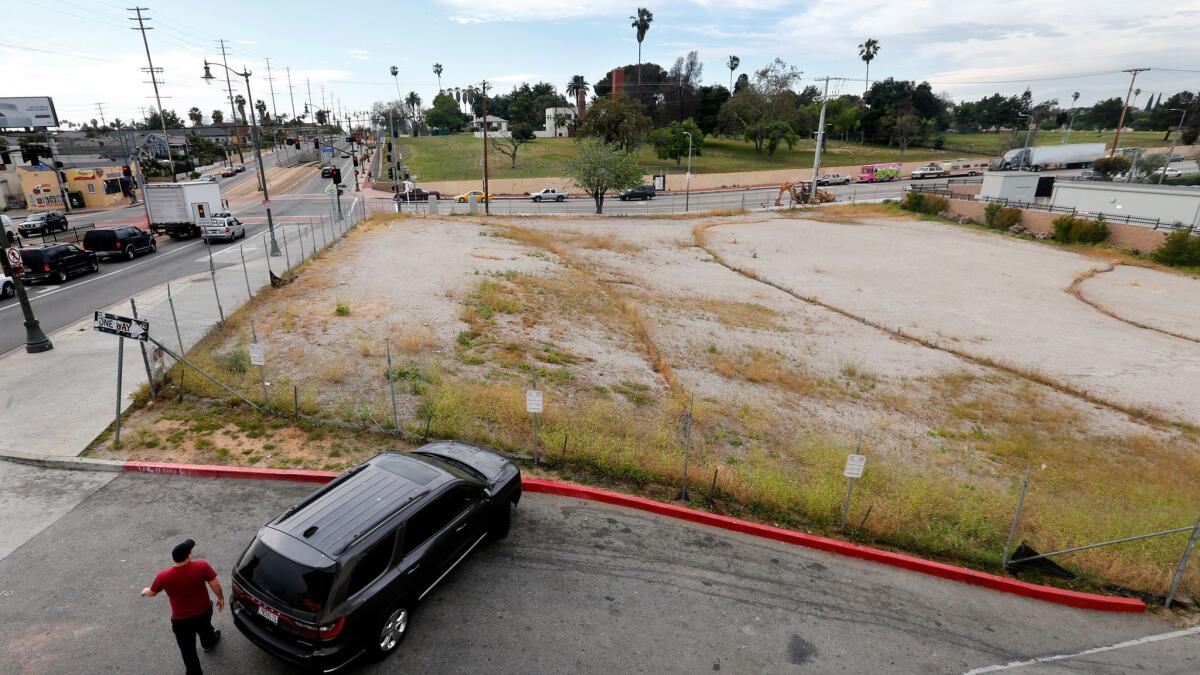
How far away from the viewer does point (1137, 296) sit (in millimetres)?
28734

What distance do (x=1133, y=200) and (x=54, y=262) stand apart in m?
62.8

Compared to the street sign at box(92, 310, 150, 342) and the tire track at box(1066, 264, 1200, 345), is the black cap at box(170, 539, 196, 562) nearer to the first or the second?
the street sign at box(92, 310, 150, 342)

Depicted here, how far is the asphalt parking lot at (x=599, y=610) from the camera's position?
641 cm

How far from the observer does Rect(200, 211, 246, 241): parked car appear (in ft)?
114

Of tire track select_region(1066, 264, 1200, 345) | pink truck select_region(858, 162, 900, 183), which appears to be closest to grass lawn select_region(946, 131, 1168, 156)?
pink truck select_region(858, 162, 900, 183)

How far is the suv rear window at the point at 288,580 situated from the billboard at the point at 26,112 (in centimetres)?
9982

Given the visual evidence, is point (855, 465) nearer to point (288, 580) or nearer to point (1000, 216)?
point (288, 580)

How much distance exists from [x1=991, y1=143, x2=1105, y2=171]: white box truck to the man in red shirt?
95619 millimetres

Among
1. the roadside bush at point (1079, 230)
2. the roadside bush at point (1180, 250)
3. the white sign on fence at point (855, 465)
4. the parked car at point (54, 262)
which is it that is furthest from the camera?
the roadside bush at point (1079, 230)

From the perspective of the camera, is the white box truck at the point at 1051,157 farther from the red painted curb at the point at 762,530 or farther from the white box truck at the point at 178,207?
the white box truck at the point at 178,207

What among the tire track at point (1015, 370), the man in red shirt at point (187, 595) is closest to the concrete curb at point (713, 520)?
the man in red shirt at point (187, 595)

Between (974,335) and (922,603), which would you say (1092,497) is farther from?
(974,335)

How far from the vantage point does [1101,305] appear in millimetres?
27078

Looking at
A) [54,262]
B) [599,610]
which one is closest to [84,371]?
[599,610]
